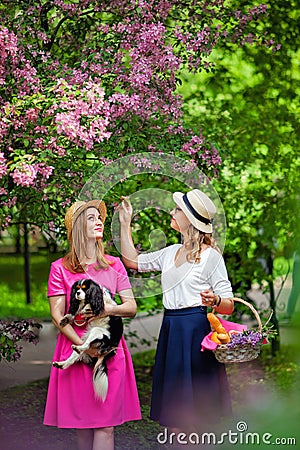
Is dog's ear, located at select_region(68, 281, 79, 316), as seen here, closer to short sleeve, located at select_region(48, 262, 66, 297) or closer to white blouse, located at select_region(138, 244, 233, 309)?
short sleeve, located at select_region(48, 262, 66, 297)

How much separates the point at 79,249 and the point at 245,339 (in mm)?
780

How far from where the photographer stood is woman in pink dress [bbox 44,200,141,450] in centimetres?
319

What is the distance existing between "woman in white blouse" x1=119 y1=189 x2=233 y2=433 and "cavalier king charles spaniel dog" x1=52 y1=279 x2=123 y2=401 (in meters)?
0.34

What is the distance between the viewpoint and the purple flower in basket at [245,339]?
314 centimetres

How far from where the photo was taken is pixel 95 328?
3135mm

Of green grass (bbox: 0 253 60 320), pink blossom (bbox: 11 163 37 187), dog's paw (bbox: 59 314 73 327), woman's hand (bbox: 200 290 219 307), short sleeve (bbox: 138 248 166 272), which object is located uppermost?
pink blossom (bbox: 11 163 37 187)

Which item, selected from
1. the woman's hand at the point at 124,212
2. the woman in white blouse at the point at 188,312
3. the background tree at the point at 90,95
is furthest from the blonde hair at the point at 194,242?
the background tree at the point at 90,95

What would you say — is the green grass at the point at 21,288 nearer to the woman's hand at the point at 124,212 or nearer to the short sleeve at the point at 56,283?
the woman's hand at the point at 124,212

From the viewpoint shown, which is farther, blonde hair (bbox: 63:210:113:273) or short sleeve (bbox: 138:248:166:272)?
short sleeve (bbox: 138:248:166:272)

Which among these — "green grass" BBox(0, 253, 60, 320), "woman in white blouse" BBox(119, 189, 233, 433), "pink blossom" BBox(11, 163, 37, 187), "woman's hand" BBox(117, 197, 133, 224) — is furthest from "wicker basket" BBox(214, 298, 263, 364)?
"green grass" BBox(0, 253, 60, 320)

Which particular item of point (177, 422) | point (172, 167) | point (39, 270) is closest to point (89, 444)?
point (177, 422)

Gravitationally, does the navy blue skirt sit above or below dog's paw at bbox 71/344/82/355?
below

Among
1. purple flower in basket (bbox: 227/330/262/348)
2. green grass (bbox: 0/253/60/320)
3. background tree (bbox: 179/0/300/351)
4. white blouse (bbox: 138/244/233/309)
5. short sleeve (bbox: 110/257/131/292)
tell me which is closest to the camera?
purple flower in basket (bbox: 227/330/262/348)

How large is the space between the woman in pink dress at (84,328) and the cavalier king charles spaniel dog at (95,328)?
38mm
